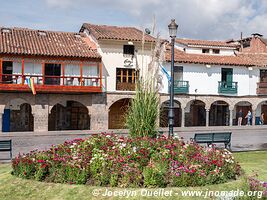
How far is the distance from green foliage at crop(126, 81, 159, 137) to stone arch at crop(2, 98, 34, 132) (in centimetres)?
1884

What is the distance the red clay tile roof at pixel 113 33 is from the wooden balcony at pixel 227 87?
26.9 ft

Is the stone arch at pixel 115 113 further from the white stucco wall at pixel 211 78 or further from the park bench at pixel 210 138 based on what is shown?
the park bench at pixel 210 138

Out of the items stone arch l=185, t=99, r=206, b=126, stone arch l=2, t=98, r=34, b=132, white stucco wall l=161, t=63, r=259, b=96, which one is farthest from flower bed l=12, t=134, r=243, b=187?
stone arch l=185, t=99, r=206, b=126

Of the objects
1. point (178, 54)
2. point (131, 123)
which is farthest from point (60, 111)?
point (131, 123)

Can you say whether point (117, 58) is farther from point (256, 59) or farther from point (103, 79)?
point (256, 59)

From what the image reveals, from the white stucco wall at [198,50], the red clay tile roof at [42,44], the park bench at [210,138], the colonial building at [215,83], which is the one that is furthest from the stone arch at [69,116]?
the park bench at [210,138]

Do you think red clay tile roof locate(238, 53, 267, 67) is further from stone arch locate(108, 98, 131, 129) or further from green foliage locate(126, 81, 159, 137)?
green foliage locate(126, 81, 159, 137)

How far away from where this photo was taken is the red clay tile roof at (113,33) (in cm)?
2767

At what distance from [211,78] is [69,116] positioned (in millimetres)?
11929

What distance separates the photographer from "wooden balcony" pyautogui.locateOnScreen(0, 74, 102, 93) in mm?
24938

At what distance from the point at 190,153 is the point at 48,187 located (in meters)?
3.49

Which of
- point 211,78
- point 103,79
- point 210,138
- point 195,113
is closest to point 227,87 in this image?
point 211,78

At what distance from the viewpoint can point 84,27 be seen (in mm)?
31516

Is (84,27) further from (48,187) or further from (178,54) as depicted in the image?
(48,187)
